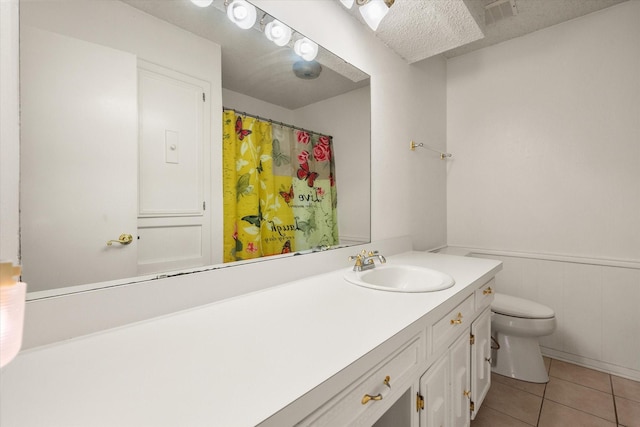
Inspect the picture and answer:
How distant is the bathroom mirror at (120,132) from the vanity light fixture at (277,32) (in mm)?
30

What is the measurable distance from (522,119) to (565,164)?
1.45ft

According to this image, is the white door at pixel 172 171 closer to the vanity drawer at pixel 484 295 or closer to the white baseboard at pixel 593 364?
the vanity drawer at pixel 484 295

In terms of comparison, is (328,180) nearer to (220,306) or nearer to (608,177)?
(220,306)

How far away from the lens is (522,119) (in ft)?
7.00

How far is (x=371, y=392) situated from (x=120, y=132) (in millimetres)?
898

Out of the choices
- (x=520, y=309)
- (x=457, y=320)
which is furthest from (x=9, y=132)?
(x=520, y=309)

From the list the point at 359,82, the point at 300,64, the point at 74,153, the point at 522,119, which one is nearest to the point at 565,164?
the point at 522,119

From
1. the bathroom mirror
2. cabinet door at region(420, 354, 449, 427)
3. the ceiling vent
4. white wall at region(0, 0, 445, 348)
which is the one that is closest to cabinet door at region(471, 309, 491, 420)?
cabinet door at region(420, 354, 449, 427)

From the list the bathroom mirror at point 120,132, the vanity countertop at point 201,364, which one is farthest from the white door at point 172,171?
the vanity countertop at point 201,364

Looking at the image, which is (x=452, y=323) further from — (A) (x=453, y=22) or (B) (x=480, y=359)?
(A) (x=453, y=22)

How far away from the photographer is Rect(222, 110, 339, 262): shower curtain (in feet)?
3.30

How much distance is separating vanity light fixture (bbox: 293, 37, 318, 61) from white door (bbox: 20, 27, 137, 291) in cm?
72

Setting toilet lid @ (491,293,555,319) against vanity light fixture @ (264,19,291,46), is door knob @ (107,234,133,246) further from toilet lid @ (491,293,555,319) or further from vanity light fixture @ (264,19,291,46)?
toilet lid @ (491,293,555,319)

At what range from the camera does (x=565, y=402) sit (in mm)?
1583
